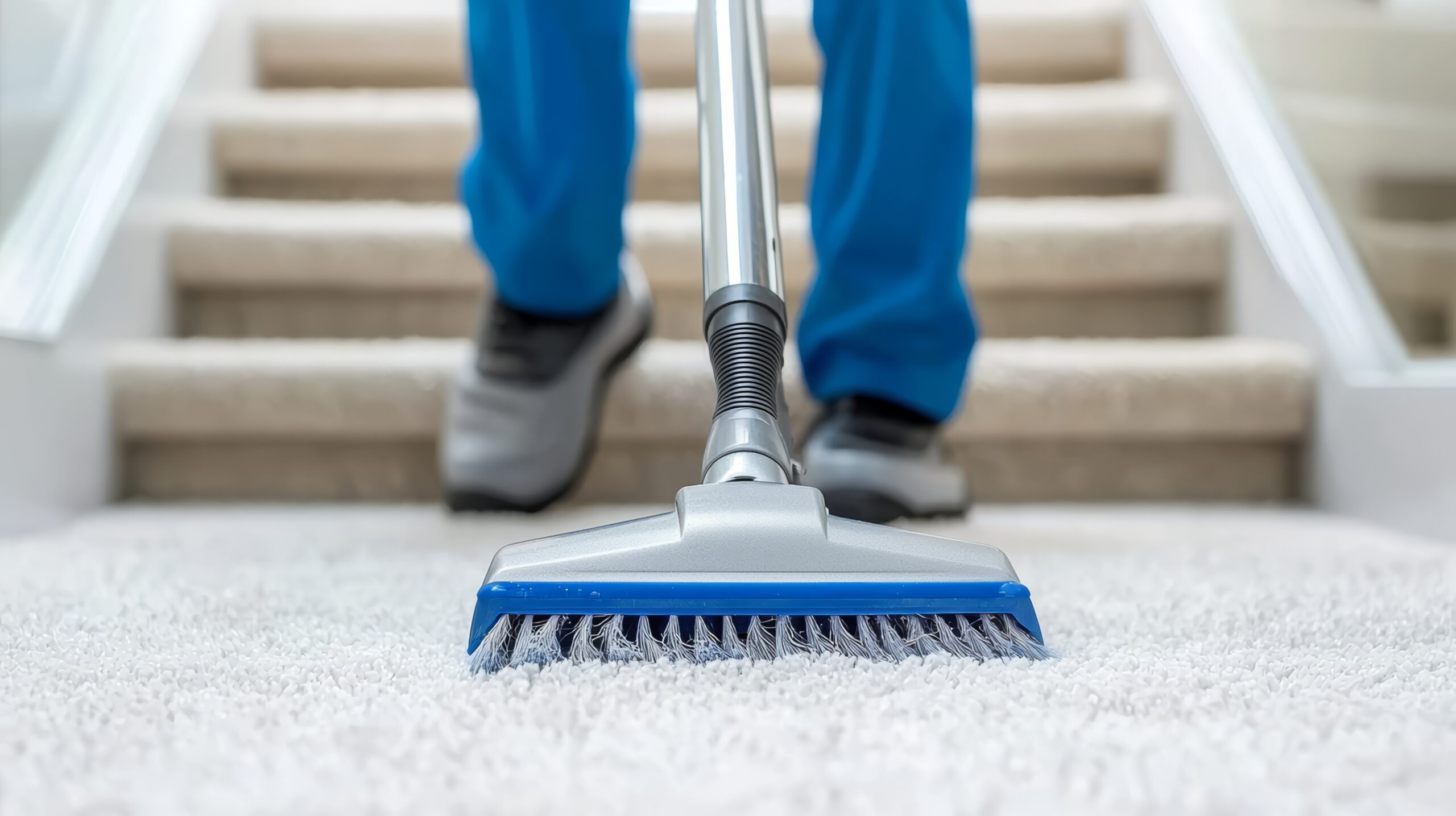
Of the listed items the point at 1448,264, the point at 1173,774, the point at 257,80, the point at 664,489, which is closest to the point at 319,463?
the point at 664,489

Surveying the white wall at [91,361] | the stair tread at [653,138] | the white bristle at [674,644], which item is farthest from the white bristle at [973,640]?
the stair tread at [653,138]

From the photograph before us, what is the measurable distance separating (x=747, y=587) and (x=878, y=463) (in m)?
0.43

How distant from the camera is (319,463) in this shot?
1.07 metres

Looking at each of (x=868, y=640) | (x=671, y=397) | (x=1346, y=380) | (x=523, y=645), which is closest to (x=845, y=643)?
(x=868, y=640)

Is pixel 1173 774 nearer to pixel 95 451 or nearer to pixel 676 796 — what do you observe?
pixel 676 796

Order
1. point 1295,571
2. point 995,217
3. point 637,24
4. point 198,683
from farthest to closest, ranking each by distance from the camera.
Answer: point 637,24 < point 995,217 < point 1295,571 < point 198,683

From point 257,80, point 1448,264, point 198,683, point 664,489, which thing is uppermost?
point 257,80

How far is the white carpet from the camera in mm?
297

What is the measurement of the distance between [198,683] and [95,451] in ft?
2.23

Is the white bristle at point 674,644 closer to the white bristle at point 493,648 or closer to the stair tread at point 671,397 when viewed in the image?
the white bristle at point 493,648

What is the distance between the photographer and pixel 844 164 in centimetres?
85

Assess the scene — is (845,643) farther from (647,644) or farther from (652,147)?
(652,147)

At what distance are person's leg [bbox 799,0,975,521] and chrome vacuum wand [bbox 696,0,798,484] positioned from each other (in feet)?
0.74

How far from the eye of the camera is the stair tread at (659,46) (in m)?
1.57
